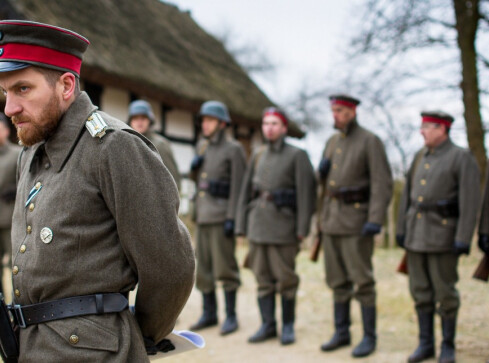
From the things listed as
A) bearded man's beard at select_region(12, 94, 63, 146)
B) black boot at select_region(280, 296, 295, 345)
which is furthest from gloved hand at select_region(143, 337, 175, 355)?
black boot at select_region(280, 296, 295, 345)

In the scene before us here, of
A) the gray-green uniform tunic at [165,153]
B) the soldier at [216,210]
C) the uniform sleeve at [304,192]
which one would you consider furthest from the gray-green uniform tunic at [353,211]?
the gray-green uniform tunic at [165,153]

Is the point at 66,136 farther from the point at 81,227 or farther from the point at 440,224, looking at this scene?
the point at 440,224

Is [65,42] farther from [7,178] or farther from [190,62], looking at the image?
[190,62]

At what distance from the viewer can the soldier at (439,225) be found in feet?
14.8

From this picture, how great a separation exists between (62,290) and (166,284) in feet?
1.09

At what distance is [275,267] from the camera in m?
5.39

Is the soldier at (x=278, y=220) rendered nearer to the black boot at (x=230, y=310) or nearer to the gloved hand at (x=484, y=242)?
the black boot at (x=230, y=310)

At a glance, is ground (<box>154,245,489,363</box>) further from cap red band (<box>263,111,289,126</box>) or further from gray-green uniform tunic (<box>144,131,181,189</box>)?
cap red band (<box>263,111,289,126</box>)

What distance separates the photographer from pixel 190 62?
15281 mm

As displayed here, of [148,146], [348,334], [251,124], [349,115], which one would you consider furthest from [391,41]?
[148,146]

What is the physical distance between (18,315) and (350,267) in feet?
12.0

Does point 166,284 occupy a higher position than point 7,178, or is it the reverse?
point 7,178

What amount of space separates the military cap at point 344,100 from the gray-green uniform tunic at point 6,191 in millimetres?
3473

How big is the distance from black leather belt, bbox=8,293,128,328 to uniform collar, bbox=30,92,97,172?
1.44 feet
